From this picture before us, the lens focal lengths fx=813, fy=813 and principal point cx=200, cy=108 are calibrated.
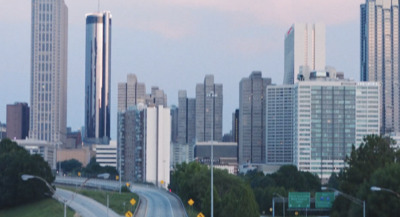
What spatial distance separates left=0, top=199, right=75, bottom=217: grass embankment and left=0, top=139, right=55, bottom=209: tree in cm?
117

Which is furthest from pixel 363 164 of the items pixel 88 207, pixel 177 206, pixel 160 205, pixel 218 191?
pixel 88 207

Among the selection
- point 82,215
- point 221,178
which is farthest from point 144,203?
point 82,215

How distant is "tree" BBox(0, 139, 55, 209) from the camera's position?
4651 inches

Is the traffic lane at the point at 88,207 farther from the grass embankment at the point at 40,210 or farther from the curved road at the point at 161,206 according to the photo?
the curved road at the point at 161,206

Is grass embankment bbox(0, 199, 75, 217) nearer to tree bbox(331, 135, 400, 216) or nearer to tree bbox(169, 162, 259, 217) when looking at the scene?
tree bbox(169, 162, 259, 217)

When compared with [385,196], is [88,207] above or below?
below

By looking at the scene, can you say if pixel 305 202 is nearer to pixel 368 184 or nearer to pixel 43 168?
pixel 368 184

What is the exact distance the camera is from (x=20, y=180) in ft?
389

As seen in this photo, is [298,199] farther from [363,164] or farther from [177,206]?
[177,206]

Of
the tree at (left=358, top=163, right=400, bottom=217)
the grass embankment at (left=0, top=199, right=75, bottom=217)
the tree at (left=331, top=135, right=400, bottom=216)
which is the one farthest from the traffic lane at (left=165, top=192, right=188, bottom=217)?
the tree at (left=358, top=163, right=400, bottom=217)

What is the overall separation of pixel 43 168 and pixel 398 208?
68.7 m

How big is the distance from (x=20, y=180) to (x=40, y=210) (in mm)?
8166

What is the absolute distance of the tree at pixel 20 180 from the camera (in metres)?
118

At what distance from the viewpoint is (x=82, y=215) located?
106500 millimetres
